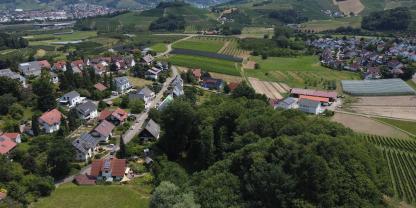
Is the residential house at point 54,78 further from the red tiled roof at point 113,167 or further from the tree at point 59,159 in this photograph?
the red tiled roof at point 113,167

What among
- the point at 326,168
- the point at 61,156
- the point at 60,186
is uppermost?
the point at 326,168

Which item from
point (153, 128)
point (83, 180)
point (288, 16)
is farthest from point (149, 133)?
point (288, 16)

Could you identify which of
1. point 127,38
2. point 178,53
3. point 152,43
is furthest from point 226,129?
point 127,38

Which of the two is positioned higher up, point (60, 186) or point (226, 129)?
point (226, 129)

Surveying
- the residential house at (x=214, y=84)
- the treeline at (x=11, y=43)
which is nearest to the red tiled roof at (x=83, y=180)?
the residential house at (x=214, y=84)

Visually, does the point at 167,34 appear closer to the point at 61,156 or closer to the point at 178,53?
the point at 178,53

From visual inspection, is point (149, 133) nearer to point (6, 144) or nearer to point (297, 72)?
point (6, 144)

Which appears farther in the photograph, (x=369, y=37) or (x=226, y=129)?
(x=369, y=37)
